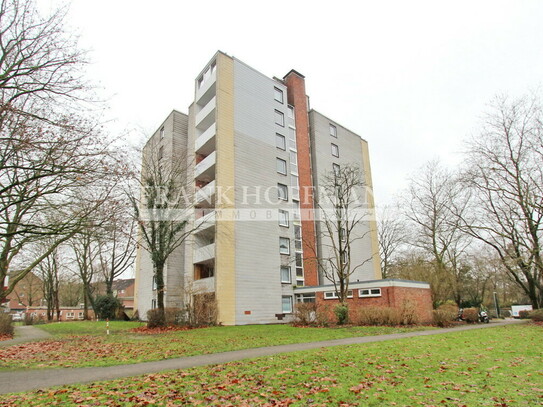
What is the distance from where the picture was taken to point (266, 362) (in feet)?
28.5

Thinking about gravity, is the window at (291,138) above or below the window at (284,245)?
above

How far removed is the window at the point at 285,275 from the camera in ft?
94.2

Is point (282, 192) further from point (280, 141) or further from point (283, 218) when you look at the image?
point (280, 141)

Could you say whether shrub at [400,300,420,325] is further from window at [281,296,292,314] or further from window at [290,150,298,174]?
window at [290,150,298,174]

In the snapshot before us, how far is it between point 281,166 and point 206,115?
7.64 metres

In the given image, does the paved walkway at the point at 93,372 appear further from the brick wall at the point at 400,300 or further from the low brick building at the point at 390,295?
the low brick building at the point at 390,295

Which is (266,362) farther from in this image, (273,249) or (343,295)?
(273,249)

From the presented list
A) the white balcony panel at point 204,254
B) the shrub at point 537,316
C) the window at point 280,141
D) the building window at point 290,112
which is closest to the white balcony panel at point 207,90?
the window at point 280,141

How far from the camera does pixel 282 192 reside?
101 ft

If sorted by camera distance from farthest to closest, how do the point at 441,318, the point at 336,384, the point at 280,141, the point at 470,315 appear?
the point at 280,141 < the point at 470,315 < the point at 441,318 < the point at 336,384

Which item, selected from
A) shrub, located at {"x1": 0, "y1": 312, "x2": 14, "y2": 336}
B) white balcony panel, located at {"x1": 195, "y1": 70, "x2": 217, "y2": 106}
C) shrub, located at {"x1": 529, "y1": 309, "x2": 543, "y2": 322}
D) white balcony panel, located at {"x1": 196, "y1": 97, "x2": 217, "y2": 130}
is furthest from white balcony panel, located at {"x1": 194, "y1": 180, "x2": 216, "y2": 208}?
shrub, located at {"x1": 529, "y1": 309, "x2": 543, "y2": 322}

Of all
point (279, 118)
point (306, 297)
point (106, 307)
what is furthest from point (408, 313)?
point (106, 307)

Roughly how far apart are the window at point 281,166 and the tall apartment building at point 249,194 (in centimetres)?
9

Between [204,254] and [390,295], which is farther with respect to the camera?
[204,254]
